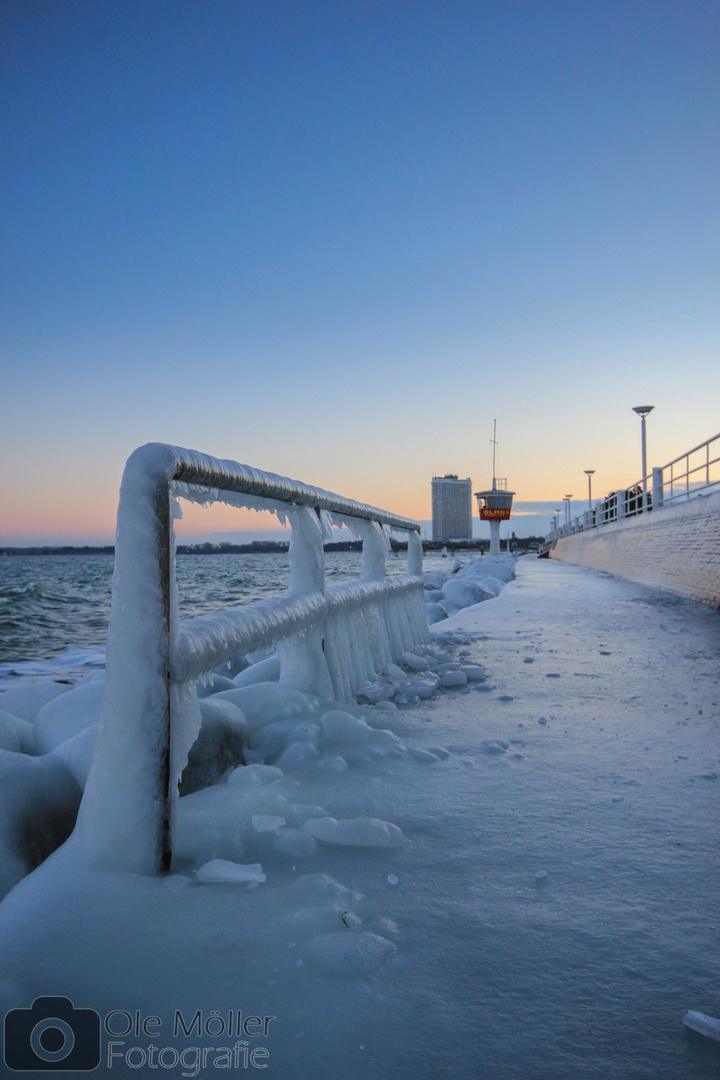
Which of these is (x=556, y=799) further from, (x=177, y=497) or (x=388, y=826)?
(x=177, y=497)

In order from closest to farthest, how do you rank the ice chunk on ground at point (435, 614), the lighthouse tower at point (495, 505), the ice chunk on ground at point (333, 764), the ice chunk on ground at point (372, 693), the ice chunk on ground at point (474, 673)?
the ice chunk on ground at point (333, 764), the ice chunk on ground at point (372, 693), the ice chunk on ground at point (474, 673), the ice chunk on ground at point (435, 614), the lighthouse tower at point (495, 505)

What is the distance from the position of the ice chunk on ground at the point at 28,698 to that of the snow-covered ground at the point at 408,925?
1339mm

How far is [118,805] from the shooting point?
3.80 ft

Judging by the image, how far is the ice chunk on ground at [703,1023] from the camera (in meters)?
0.79

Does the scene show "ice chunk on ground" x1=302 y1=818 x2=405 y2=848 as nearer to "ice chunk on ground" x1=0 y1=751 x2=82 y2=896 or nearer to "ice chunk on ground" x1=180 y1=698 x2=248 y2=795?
"ice chunk on ground" x1=180 y1=698 x2=248 y2=795

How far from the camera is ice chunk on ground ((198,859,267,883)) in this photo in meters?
1.15

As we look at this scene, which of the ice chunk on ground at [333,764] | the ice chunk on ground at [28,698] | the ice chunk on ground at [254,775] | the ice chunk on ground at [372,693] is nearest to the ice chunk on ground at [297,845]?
the ice chunk on ground at [254,775]

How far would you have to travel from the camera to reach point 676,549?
11258 millimetres

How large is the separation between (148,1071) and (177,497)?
3.13 ft

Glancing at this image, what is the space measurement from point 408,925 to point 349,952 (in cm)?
13

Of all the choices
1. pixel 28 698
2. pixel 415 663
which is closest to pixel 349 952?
pixel 28 698

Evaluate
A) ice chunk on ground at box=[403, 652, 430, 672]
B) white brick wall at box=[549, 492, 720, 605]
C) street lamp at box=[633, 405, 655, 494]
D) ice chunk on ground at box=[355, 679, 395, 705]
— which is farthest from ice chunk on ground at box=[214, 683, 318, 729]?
street lamp at box=[633, 405, 655, 494]

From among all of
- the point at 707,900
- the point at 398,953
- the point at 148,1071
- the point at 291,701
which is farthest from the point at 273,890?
the point at 291,701

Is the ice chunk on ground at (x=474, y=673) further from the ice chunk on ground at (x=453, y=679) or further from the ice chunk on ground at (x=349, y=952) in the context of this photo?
the ice chunk on ground at (x=349, y=952)
